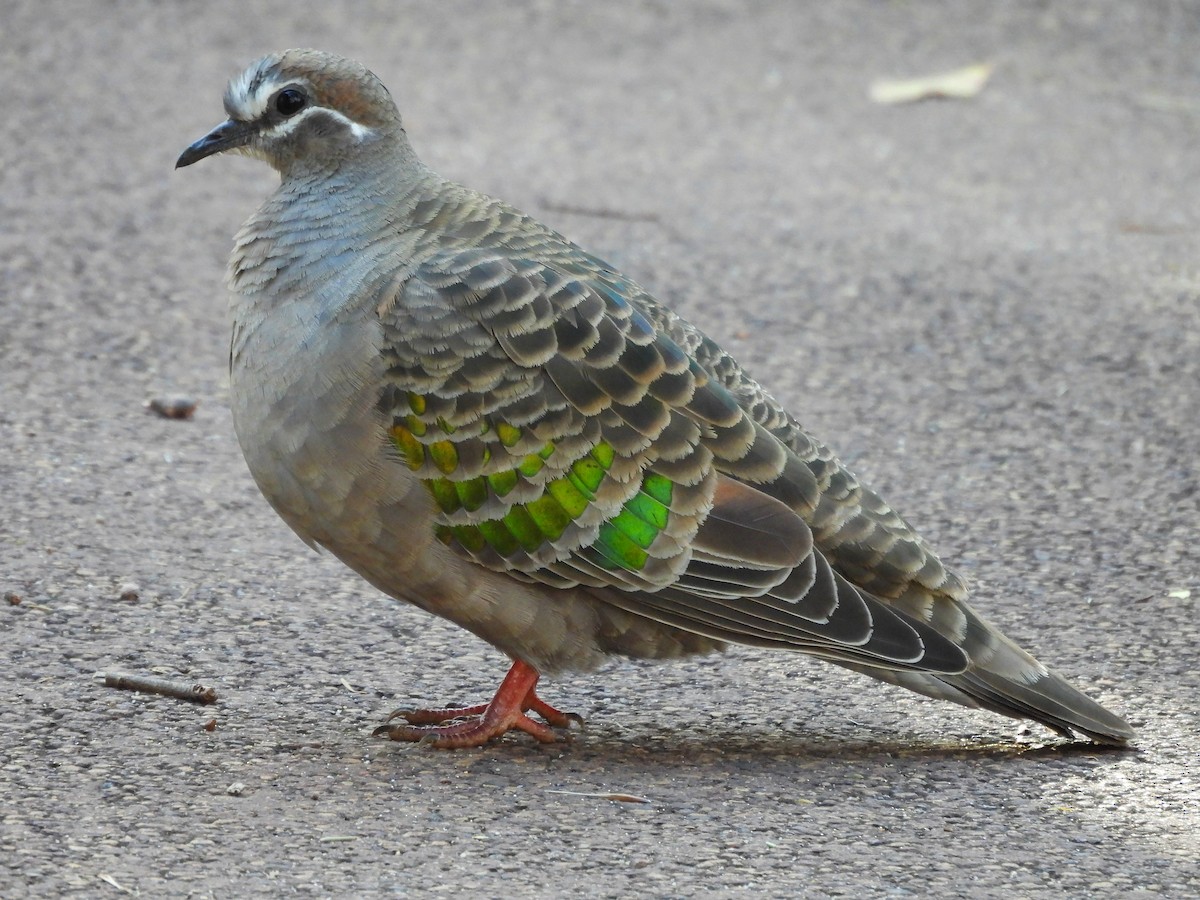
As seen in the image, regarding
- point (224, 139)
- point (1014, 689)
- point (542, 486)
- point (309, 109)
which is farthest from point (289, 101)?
point (1014, 689)

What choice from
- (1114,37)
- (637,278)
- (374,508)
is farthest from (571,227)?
(1114,37)

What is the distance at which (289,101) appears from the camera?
426cm

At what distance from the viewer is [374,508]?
3.81 m

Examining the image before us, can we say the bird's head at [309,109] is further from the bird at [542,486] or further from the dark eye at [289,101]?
the bird at [542,486]

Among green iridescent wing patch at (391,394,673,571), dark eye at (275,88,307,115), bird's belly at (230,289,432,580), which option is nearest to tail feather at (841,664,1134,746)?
green iridescent wing patch at (391,394,673,571)

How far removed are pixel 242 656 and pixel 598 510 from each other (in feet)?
3.67

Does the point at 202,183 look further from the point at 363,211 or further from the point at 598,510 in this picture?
the point at 598,510

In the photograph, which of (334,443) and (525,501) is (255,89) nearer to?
(334,443)

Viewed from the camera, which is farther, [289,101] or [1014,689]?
[289,101]

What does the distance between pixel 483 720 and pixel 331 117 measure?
1.63 metres

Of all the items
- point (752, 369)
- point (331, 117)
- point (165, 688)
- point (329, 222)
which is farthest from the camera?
point (752, 369)

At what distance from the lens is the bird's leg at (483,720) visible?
12.9ft

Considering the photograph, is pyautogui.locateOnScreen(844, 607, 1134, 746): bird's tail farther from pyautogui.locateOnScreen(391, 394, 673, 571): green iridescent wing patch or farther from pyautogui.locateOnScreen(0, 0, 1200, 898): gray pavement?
pyautogui.locateOnScreen(391, 394, 673, 571): green iridescent wing patch

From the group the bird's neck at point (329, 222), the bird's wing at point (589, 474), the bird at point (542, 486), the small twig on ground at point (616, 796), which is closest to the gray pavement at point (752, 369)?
the small twig on ground at point (616, 796)
